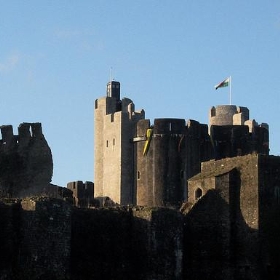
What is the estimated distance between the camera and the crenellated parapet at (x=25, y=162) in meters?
55.8

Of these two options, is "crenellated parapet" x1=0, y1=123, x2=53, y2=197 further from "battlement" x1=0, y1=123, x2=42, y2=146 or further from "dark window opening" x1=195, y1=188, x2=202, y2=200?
"dark window opening" x1=195, y1=188, x2=202, y2=200

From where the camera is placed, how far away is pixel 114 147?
7806 centimetres

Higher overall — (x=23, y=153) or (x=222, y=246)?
(x=23, y=153)

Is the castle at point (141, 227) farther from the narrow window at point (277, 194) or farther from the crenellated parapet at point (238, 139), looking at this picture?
the crenellated parapet at point (238, 139)

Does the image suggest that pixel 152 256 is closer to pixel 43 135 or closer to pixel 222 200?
pixel 222 200

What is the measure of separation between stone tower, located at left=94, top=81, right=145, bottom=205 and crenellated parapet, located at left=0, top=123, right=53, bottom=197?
17519mm

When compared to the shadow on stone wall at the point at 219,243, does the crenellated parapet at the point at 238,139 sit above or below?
above

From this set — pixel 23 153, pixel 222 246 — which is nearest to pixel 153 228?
pixel 222 246

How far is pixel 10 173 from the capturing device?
57000 mm

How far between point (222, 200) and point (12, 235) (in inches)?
433

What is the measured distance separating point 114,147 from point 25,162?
2182 centimetres

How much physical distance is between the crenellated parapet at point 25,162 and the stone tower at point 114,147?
17.5m

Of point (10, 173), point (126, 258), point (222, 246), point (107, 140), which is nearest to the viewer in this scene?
point (126, 258)

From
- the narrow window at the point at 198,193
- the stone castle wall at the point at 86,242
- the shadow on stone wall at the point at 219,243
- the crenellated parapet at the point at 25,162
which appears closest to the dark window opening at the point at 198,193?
the narrow window at the point at 198,193
